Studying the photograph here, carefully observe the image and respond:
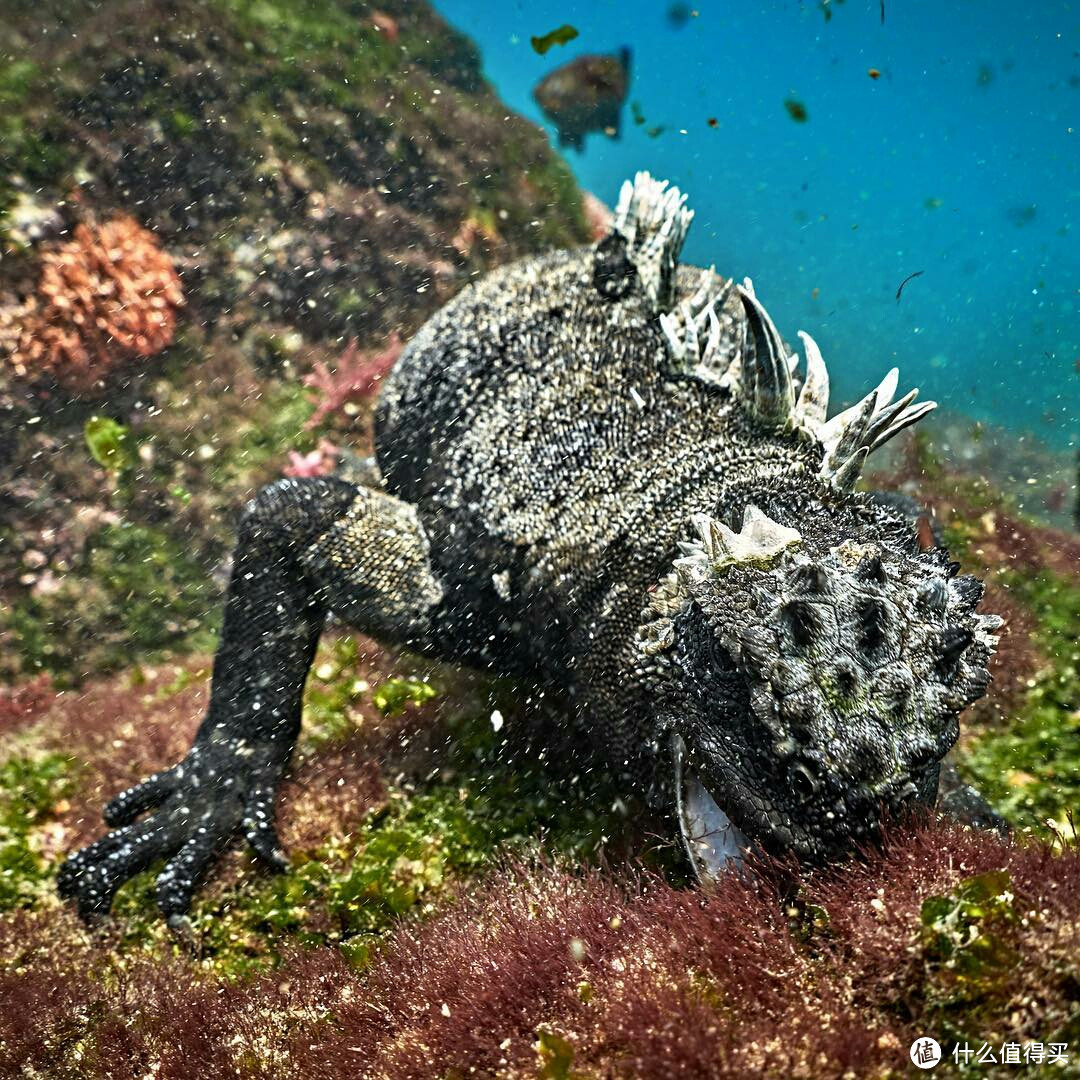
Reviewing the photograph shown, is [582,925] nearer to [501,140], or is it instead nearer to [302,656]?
[302,656]

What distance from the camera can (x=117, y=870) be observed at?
11.8 ft

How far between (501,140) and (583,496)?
6.45 meters

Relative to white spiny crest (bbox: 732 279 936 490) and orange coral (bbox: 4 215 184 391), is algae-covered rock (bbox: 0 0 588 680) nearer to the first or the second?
orange coral (bbox: 4 215 184 391)

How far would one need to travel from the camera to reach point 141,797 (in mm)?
3816

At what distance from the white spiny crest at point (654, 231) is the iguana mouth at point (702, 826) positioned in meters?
1.89

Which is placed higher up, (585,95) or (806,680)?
(585,95)

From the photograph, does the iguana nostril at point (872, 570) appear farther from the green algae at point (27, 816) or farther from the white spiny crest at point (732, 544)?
the green algae at point (27, 816)

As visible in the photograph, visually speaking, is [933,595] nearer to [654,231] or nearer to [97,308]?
[654,231]

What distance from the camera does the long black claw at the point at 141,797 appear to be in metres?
3.81

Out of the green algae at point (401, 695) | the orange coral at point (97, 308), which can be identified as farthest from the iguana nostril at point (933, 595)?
the orange coral at point (97, 308)

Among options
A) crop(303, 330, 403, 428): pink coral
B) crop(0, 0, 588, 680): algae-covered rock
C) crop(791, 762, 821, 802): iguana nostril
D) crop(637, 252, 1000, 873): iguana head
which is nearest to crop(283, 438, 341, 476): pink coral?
crop(0, 0, 588, 680): algae-covered rock

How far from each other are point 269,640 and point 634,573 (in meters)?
1.80

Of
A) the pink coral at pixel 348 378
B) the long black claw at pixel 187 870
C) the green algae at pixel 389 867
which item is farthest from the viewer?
the pink coral at pixel 348 378

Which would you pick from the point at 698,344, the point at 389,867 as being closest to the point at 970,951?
the point at 698,344
